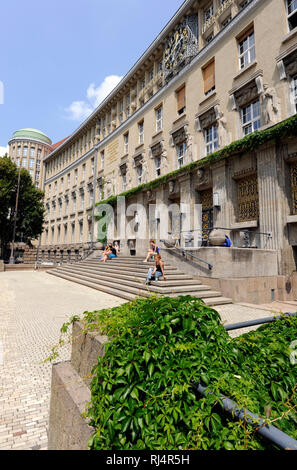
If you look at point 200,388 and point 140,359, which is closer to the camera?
point 200,388

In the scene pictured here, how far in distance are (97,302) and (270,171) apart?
1021 centimetres

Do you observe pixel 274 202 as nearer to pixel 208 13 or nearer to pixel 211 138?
pixel 211 138

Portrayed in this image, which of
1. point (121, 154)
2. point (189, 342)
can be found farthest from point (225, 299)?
point (121, 154)

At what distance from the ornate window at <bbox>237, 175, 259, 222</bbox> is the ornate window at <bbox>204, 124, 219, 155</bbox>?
3.79m

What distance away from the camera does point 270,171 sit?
12117 mm

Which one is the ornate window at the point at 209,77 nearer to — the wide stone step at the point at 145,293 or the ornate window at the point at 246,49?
the ornate window at the point at 246,49

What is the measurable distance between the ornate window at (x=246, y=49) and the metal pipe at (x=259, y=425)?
18229mm

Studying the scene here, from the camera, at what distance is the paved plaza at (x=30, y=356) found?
265cm

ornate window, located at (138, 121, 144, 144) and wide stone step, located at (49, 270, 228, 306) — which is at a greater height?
ornate window, located at (138, 121, 144, 144)

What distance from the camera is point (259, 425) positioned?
120cm

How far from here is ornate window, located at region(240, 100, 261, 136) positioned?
13.9 meters

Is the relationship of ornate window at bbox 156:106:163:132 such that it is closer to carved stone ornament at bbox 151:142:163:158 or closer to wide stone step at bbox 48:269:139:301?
carved stone ornament at bbox 151:142:163:158

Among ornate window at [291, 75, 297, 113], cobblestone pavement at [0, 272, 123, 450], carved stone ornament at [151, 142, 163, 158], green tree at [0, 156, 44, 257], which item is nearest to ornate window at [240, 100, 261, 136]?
ornate window at [291, 75, 297, 113]

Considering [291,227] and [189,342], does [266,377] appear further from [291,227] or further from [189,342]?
[291,227]
